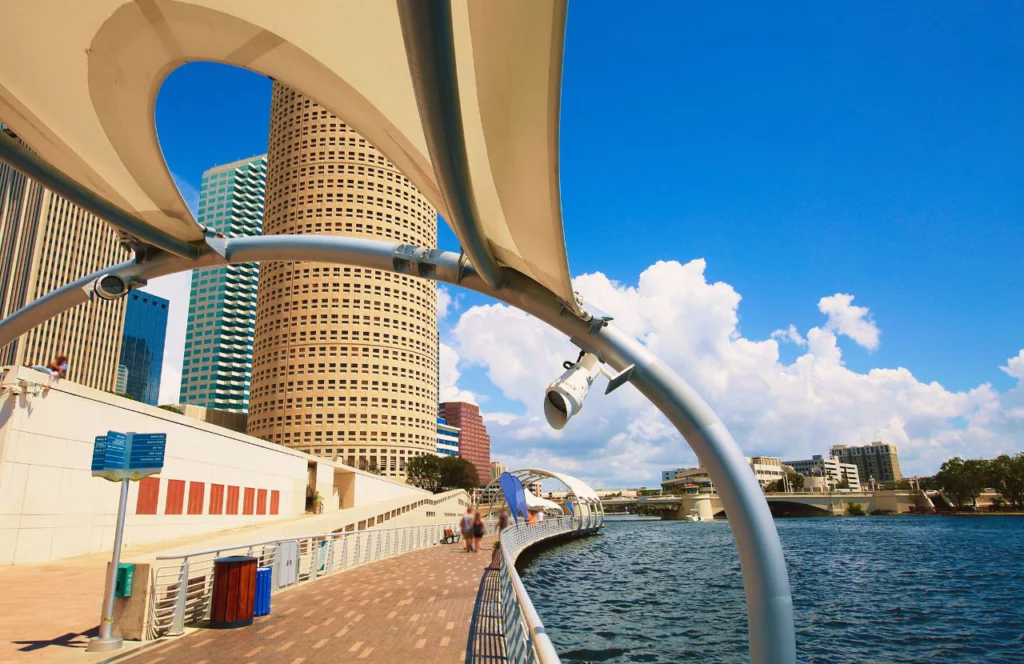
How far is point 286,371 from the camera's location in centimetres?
10256

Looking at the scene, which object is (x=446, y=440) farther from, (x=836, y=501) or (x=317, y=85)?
(x=317, y=85)

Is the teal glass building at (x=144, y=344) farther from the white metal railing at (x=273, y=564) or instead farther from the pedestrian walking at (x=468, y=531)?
the white metal railing at (x=273, y=564)

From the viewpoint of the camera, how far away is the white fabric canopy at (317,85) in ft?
12.9

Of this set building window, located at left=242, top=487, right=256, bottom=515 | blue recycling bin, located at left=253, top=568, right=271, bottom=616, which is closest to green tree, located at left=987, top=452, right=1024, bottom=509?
building window, located at left=242, top=487, right=256, bottom=515

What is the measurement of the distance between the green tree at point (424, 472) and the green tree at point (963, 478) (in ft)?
261

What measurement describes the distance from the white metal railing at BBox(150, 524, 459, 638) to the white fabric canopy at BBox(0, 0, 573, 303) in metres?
5.88

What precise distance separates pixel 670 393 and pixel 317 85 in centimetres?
408

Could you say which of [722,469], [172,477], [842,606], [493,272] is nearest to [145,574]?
[493,272]

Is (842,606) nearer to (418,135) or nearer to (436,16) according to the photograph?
(418,135)

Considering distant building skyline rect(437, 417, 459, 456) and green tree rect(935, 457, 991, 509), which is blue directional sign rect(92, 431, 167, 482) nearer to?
green tree rect(935, 457, 991, 509)

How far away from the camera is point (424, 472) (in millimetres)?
102750

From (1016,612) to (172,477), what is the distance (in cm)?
2995

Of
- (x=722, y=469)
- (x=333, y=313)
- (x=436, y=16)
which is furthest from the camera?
(x=333, y=313)

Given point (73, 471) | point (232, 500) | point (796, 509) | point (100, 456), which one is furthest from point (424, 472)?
point (100, 456)
